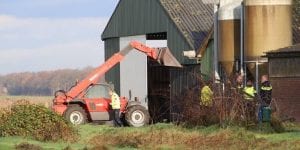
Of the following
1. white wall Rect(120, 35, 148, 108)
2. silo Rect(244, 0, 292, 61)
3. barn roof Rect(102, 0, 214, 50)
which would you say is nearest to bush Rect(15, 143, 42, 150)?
silo Rect(244, 0, 292, 61)

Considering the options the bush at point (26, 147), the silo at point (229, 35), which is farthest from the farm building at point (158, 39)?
the bush at point (26, 147)

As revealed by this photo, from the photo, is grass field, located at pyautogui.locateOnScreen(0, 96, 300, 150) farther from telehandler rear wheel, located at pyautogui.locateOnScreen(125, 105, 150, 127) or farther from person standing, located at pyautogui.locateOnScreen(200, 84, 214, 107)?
telehandler rear wheel, located at pyautogui.locateOnScreen(125, 105, 150, 127)

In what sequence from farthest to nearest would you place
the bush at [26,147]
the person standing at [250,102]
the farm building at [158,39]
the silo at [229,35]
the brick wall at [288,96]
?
1. the farm building at [158,39]
2. the silo at [229,35]
3. the brick wall at [288,96]
4. the person standing at [250,102]
5. the bush at [26,147]

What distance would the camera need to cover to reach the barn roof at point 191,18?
3947 cm

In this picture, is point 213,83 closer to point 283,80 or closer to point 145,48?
point 283,80

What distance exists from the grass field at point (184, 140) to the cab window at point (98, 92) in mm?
8542

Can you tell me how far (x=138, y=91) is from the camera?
1704 inches

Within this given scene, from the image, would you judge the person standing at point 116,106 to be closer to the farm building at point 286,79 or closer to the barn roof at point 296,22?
the farm building at point 286,79

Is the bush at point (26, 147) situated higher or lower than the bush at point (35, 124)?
lower

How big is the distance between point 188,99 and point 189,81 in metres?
11.9

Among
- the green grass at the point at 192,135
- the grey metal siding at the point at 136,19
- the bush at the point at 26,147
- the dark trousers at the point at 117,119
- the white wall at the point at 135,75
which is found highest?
the grey metal siding at the point at 136,19

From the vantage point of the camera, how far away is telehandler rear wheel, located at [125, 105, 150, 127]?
104ft

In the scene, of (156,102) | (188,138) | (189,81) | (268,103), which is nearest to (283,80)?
(268,103)

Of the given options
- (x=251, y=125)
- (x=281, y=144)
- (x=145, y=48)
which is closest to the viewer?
(x=281, y=144)
